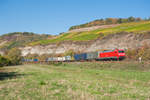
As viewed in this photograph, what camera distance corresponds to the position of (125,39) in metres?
60.3

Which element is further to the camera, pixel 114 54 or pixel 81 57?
pixel 81 57

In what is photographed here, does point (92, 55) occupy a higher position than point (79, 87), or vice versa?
point (92, 55)

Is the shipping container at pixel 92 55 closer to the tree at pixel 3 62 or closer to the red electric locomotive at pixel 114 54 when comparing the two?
the red electric locomotive at pixel 114 54

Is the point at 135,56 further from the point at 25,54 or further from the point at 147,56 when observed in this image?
the point at 25,54

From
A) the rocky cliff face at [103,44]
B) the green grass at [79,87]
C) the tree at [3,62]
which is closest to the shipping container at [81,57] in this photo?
the rocky cliff face at [103,44]

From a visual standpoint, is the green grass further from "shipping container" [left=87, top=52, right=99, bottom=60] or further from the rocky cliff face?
the rocky cliff face

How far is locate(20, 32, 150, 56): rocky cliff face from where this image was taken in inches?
2160

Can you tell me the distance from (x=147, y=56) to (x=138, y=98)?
99.8 feet

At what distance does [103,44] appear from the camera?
67375mm

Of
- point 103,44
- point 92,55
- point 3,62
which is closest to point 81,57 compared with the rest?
point 92,55

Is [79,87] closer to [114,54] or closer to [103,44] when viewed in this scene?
[114,54]

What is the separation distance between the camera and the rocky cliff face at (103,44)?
5486 centimetres

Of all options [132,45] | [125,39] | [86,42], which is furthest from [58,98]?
[86,42]

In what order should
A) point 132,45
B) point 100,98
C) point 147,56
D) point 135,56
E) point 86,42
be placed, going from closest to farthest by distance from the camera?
point 100,98 → point 147,56 → point 135,56 → point 132,45 → point 86,42
